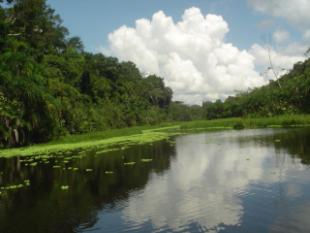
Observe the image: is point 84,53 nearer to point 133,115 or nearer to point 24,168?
point 133,115

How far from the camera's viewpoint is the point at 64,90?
5531 centimetres

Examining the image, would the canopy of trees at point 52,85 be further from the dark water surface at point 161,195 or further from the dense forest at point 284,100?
the dense forest at point 284,100

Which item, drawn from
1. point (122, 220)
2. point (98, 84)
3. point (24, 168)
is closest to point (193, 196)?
point (122, 220)

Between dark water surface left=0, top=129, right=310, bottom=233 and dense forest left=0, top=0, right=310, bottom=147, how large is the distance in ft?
57.2

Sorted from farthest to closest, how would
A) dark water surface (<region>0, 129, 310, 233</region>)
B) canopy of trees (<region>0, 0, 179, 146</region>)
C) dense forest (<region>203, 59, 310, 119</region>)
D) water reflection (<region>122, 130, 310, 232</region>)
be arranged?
dense forest (<region>203, 59, 310, 119</region>) < canopy of trees (<region>0, 0, 179, 146</region>) < water reflection (<region>122, 130, 310, 232</region>) < dark water surface (<region>0, 129, 310, 233</region>)

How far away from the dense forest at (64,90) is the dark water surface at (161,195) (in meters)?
17.4

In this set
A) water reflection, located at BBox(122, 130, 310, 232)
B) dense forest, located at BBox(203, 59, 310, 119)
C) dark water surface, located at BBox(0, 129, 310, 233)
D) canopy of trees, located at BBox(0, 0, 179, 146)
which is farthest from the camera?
dense forest, located at BBox(203, 59, 310, 119)

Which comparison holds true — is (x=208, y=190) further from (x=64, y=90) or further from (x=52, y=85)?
(x=64, y=90)

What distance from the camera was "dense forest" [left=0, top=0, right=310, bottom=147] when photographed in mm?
40219

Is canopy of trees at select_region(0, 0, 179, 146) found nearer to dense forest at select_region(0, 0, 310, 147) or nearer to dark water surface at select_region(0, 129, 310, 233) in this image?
dense forest at select_region(0, 0, 310, 147)

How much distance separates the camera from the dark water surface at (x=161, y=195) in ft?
36.8

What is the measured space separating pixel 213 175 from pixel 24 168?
1203 centimetres

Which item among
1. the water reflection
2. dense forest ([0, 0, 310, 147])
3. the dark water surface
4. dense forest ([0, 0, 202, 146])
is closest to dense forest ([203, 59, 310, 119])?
dense forest ([0, 0, 310, 147])

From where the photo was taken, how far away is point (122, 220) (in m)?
11.8
